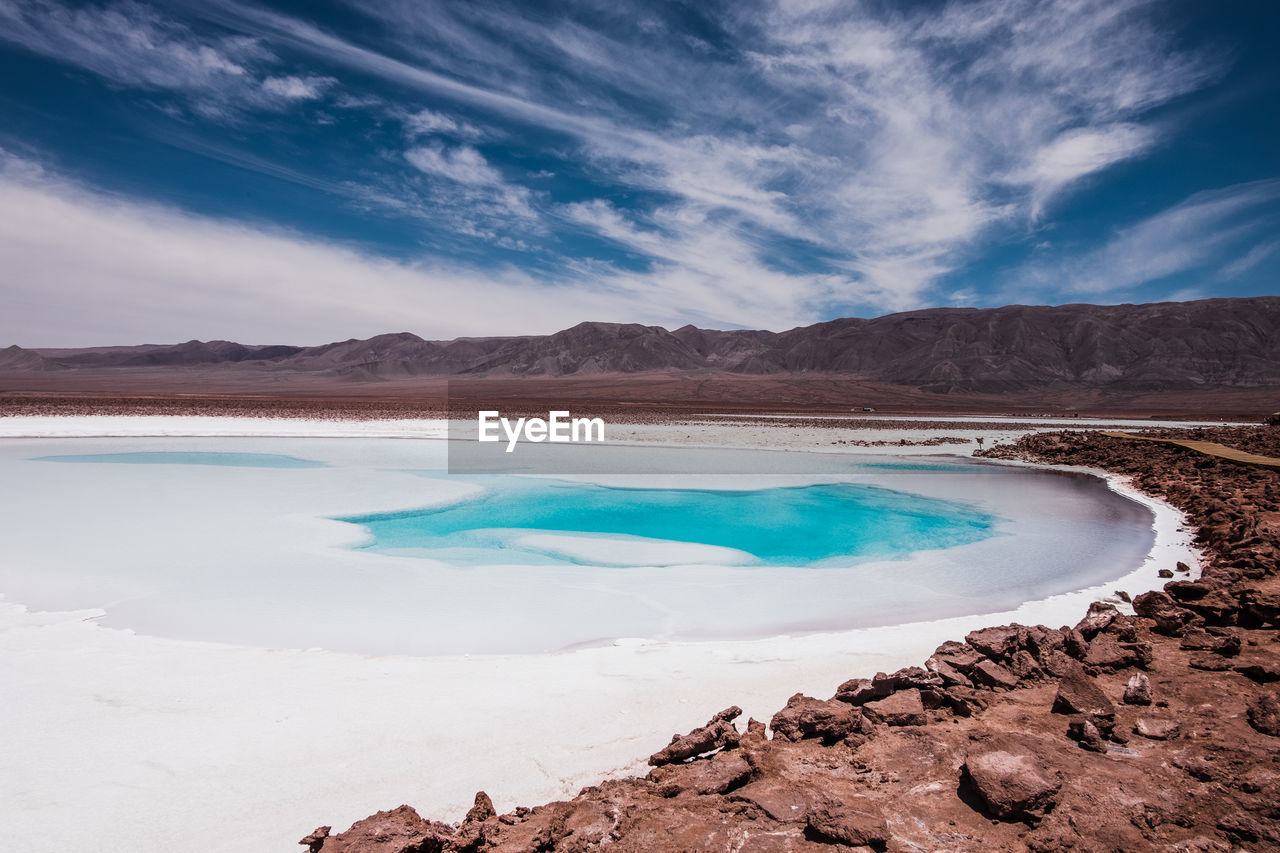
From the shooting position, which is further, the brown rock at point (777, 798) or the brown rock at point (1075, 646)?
the brown rock at point (1075, 646)

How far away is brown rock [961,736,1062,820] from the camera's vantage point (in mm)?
2443

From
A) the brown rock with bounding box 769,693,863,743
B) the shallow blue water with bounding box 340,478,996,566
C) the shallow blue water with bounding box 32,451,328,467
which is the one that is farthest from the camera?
the shallow blue water with bounding box 32,451,328,467

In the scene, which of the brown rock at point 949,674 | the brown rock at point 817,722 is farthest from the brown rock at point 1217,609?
the brown rock at point 817,722

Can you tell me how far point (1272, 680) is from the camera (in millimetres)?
3605

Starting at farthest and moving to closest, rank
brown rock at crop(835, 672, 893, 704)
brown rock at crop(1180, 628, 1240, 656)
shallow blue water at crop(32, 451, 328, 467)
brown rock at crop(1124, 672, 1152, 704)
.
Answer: shallow blue water at crop(32, 451, 328, 467) → brown rock at crop(1180, 628, 1240, 656) → brown rock at crop(835, 672, 893, 704) → brown rock at crop(1124, 672, 1152, 704)

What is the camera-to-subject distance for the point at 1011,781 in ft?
8.31

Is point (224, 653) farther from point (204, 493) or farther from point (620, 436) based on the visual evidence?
point (620, 436)

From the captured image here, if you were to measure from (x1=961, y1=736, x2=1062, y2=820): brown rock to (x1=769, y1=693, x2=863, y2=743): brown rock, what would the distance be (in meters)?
0.57

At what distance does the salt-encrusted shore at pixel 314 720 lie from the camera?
2859 mm

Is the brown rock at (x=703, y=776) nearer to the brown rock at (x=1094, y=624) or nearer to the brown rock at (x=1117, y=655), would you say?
the brown rock at (x=1117, y=655)

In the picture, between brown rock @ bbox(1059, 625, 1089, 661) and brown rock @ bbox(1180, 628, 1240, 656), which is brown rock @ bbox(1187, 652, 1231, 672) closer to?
brown rock @ bbox(1180, 628, 1240, 656)

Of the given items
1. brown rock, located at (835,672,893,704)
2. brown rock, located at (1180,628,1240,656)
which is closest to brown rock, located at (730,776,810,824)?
brown rock, located at (835,672,893,704)

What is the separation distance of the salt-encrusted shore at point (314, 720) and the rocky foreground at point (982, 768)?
0.43m

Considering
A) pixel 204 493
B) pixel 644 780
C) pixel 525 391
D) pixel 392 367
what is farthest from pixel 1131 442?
pixel 392 367
